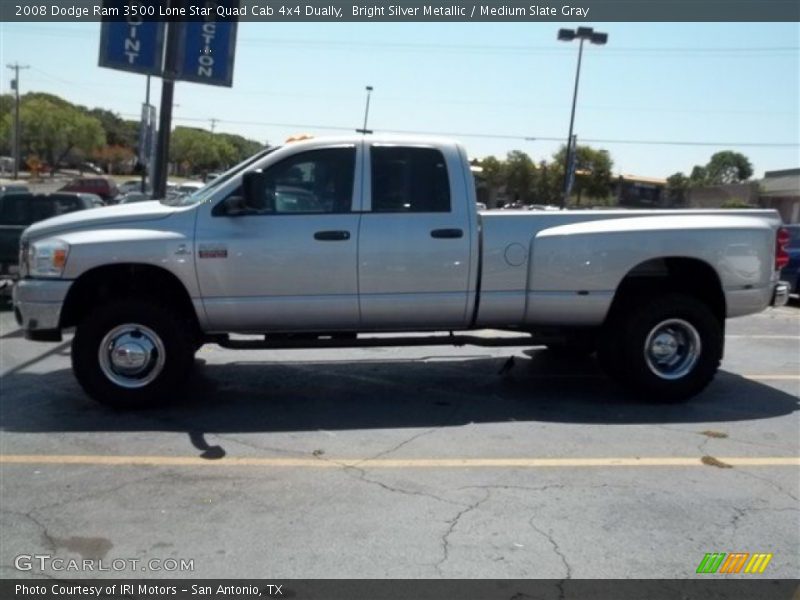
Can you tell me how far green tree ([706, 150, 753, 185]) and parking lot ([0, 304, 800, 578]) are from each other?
80.7 metres

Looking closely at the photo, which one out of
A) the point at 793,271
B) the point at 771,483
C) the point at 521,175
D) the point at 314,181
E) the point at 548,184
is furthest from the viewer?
the point at 548,184

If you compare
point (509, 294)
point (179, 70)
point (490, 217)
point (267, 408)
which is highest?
point (179, 70)

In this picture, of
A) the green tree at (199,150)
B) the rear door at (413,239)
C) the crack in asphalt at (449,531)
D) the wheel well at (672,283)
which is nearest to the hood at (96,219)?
the rear door at (413,239)

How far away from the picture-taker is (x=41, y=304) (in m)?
6.45

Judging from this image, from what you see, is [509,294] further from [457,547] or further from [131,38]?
[131,38]

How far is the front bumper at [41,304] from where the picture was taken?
643 centimetres

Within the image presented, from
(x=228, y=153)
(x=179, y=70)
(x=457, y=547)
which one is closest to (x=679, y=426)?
(x=457, y=547)

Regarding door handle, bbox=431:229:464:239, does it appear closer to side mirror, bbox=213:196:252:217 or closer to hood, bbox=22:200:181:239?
side mirror, bbox=213:196:252:217

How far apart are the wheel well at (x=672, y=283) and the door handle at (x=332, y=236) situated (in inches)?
93.2

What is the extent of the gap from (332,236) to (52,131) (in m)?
79.7

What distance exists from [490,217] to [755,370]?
11.9ft

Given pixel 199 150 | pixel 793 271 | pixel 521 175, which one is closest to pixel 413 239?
pixel 793 271

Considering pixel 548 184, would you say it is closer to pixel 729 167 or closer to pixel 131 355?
pixel 131 355

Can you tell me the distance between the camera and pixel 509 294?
683cm
